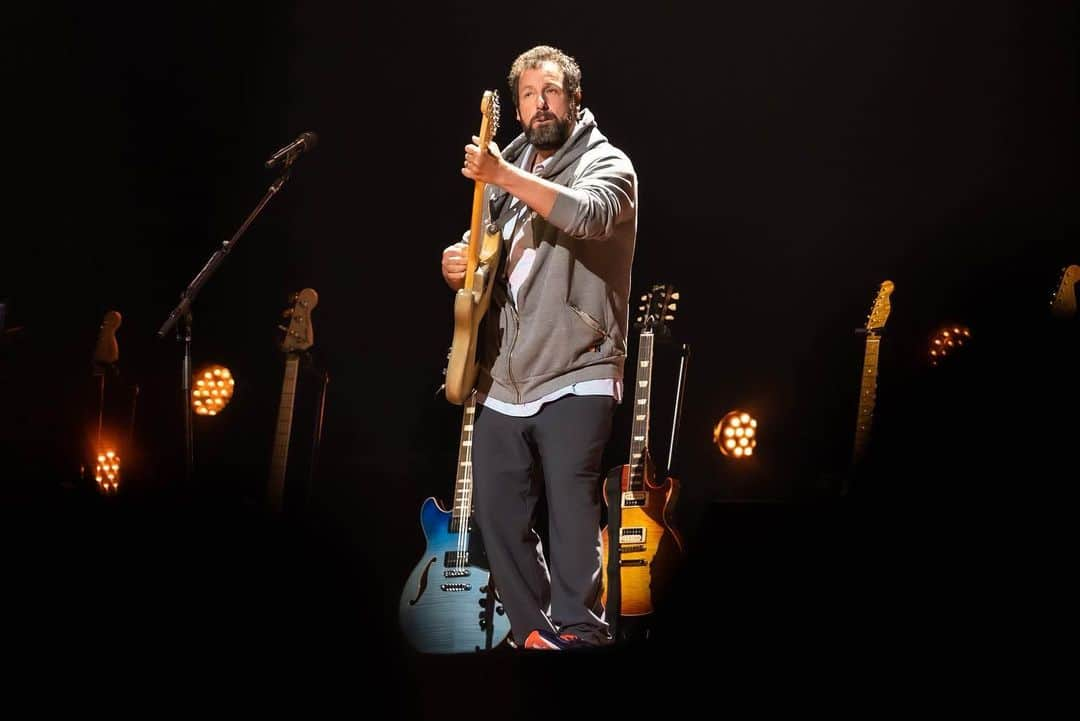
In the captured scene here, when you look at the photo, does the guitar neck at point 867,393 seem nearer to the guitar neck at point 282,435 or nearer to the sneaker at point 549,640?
the sneaker at point 549,640

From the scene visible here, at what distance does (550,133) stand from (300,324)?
1.38 metres

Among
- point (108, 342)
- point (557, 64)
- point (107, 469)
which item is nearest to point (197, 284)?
point (108, 342)

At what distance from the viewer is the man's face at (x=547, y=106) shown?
2865mm

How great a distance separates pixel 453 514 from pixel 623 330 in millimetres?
904

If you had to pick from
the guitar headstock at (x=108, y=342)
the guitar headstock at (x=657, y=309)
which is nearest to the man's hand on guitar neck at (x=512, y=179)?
the guitar headstock at (x=657, y=309)

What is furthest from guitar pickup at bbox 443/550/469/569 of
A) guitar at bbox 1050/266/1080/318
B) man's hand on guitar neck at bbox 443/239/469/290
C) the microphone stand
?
guitar at bbox 1050/266/1080/318

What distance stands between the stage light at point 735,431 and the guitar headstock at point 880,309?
537 millimetres

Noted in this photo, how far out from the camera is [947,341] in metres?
3.83

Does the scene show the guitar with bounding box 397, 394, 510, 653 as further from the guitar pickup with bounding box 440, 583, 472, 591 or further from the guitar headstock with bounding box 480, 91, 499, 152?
the guitar headstock with bounding box 480, 91, 499, 152

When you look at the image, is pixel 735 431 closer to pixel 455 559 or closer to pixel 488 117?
pixel 455 559

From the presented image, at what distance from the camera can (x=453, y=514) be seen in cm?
332

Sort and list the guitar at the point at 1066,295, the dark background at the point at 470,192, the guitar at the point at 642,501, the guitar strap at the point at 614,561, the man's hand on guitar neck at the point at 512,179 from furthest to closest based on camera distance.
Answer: the dark background at the point at 470,192, the guitar at the point at 1066,295, the guitar at the point at 642,501, the guitar strap at the point at 614,561, the man's hand on guitar neck at the point at 512,179

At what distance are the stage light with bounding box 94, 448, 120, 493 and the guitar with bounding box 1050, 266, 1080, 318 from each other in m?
3.45

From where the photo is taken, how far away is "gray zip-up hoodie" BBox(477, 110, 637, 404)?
2686 mm
